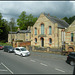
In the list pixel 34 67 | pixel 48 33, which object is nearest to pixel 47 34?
pixel 48 33

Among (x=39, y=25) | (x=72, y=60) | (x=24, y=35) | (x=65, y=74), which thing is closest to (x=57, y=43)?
(x=39, y=25)

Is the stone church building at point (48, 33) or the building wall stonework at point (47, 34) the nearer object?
the building wall stonework at point (47, 34)

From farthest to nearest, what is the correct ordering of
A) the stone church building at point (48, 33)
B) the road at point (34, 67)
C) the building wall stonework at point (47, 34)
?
1. the stone church building at point (48, 33)
2. the building wall stonework at point (47, 34)
3. the road at point (34, 67)

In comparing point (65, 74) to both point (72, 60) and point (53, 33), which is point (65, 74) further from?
point (53, 33)

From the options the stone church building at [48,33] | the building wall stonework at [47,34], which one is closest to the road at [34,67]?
the building wall stonework at [47,34]

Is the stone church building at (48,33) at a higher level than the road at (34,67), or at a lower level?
higher

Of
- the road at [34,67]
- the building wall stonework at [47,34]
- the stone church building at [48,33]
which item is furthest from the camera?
the stone church building at [48,33]

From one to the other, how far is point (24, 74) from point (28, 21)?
64.1 m

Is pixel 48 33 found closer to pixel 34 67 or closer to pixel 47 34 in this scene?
pixel 47 34

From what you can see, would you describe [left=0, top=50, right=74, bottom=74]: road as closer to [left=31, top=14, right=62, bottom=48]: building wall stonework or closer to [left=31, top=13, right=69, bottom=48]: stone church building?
[left=31, top=14, right=62, bottom=48]: building wall stonework

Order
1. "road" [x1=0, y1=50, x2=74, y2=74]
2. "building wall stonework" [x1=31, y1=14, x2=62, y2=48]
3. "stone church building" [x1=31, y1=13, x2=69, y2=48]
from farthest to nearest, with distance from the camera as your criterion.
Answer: "stone church building" [x1=31, y1=13, x2=69, y2=48], "building wall stonework" [x1=31, y1=14, x2=62, y2=48], "road" [x1=0, y1=50, x2=74, y2=74]

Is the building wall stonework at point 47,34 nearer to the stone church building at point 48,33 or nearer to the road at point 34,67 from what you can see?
the stone church building at point 48,33

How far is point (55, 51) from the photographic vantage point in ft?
78.4

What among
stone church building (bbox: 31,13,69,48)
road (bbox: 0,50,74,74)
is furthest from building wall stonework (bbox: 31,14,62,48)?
road (bbox: 0,50,74,74)
